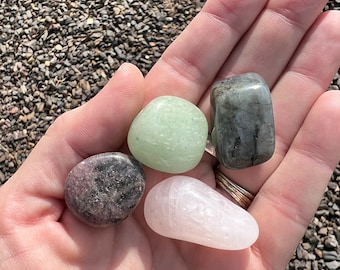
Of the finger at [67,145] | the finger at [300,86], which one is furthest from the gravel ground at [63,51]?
the finger at [67,145]

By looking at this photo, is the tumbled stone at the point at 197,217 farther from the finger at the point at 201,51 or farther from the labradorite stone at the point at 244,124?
the finger at the point at 201,51

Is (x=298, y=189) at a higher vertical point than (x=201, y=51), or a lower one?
lower

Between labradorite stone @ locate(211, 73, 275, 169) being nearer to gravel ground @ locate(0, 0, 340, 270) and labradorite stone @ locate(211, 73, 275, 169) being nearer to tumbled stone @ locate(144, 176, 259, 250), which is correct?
tumbled stone @ locate(144, 176, 259, 250)

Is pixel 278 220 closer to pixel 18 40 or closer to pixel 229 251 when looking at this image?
pixel 229 251

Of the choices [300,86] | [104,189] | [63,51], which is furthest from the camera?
[63,51]

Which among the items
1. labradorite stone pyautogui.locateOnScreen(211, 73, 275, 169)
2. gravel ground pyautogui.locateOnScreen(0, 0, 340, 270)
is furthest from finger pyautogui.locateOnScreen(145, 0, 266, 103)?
gravel ground pyautogui.locateOnScreen(0, 0, 340, 270)

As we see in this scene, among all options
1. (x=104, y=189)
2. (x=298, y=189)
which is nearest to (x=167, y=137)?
(x=104, y=189)

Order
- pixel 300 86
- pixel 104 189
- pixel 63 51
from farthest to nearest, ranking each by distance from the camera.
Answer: pixel 63 51 < pixel 300 86 < pixel 104 189

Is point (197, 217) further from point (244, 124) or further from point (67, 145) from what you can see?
point (67, 145)
